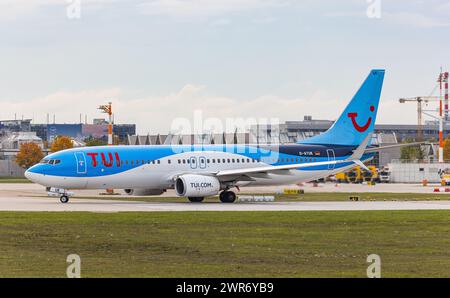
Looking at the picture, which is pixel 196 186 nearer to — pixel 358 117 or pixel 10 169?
pixel 358 117

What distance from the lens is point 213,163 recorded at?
70188 mm

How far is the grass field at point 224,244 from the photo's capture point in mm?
27391

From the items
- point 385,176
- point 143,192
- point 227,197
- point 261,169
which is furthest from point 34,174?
point 385,176

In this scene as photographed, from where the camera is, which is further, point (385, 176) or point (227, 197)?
point (385, 176)

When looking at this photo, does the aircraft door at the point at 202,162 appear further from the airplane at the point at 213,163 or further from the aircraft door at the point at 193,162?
the aircraft door at the point at 193,162

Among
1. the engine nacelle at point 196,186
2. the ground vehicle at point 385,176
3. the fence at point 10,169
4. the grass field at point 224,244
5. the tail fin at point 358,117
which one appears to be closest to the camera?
the grass field at point 224,244

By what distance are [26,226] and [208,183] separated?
25.6 metres

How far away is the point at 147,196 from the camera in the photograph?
76.2 m

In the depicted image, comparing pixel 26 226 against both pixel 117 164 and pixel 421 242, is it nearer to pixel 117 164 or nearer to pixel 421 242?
pixel 421 242

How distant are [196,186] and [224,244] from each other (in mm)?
31292

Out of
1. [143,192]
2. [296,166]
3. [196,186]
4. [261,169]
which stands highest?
[296,166]

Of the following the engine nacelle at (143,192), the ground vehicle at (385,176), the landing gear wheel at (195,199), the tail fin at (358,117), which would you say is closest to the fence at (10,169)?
the ground vehicle at (385,176)
